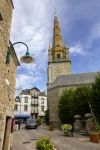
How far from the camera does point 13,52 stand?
318 inches

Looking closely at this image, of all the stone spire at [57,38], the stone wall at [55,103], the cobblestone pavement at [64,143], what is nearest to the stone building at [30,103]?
the stone spire at [57,38]

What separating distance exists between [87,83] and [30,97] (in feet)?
77.6

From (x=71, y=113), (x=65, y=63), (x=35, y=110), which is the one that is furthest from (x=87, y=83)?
(x=35, y=110)

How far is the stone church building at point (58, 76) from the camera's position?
3769 centimetres

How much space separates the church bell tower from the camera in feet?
166

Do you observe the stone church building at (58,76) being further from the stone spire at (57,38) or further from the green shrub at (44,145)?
the green shrub at (44,145)

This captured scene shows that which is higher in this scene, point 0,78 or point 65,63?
point 65,63

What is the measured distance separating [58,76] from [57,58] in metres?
12.4

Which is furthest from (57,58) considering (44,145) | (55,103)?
(44,145)

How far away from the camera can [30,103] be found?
185 feet

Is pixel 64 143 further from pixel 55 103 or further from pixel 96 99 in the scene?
pixel 55 103

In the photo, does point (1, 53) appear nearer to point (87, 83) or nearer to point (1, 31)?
point (1, 31)

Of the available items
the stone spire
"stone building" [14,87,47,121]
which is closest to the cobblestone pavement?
"stone building" [14,87,47,121]

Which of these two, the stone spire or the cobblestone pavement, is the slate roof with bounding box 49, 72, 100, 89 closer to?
the stone spire
